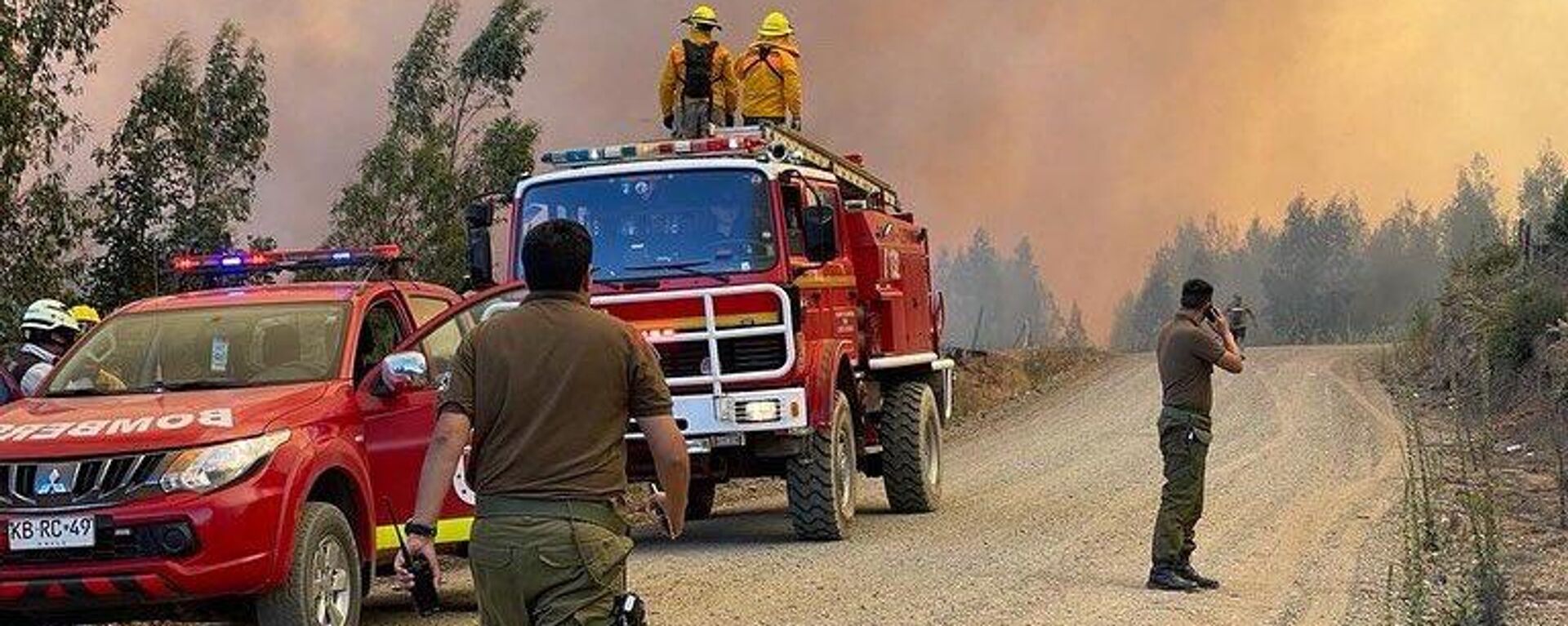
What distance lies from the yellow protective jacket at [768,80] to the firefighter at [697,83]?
14 cm

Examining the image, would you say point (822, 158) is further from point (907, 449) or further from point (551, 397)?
point (551, 397)

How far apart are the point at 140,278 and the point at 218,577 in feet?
52.1

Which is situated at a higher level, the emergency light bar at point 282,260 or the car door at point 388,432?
the emergency light bar at point 282,260

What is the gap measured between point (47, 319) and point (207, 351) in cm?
166

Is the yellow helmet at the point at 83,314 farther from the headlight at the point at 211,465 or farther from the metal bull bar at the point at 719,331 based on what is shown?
the headlight at the point at 211,465

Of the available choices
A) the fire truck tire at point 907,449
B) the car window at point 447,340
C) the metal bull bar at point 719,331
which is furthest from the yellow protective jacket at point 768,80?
the car window at point 447,340

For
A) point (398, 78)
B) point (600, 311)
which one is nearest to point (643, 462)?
point (600, 311)

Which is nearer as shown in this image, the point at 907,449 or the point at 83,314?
the point at 83,314

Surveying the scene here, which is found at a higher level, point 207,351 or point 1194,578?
point 207,351

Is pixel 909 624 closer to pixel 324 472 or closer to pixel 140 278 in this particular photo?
pixel 324 472

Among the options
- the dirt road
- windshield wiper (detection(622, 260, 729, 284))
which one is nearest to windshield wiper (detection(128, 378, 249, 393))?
the dirt road

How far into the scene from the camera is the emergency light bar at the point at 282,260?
1023cm

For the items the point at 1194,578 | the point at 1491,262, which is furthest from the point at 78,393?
the point at 1491,262

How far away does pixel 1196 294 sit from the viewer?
1085 centimetres
